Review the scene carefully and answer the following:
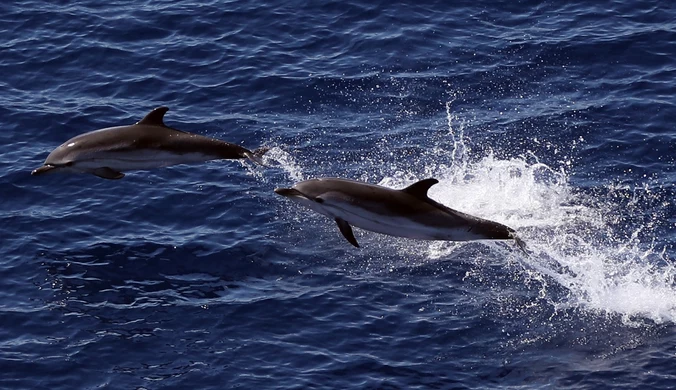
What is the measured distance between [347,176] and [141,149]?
5.63 m

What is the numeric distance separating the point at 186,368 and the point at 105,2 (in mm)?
16809

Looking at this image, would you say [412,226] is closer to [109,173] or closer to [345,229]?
[345,229]

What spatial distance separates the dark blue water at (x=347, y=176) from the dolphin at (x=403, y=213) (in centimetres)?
175

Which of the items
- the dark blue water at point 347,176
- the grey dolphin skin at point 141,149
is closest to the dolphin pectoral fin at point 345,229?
the dark blue water at point 347,176

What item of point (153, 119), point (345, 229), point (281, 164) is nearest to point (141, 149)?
point (153, 119)

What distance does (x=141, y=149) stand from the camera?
24016 mm

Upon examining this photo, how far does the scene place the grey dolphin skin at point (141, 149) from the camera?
23969mm

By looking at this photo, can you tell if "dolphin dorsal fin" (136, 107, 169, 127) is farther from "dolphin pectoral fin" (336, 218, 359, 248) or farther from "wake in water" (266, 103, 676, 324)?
"wake in water" (266, 103, 676, 324)

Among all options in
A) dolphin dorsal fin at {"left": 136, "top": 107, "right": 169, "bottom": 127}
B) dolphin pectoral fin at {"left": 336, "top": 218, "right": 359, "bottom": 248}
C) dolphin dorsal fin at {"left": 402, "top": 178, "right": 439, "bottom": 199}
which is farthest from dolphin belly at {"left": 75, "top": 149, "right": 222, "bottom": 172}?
A: dolphin dorsal fin at {"left": 402, "top": 178, "right": 439, "bottom": 199}

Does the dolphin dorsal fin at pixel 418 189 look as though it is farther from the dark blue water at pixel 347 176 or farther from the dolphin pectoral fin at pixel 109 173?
the dolphin pectoral fin at pixel 109 173

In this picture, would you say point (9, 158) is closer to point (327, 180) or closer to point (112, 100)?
point (112, 100)

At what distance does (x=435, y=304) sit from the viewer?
23516mm

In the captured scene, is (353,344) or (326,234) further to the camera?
(326,234)

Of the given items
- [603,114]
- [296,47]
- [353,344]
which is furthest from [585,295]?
[296,47]
